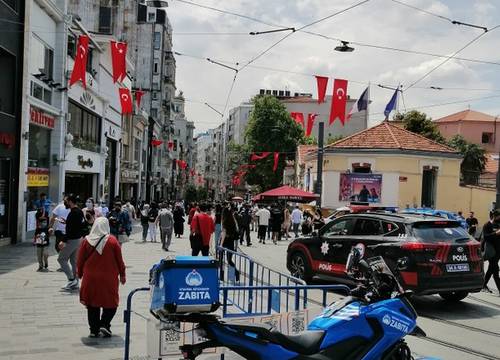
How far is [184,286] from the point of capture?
4410 mm

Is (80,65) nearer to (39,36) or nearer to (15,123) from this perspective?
(39,36)

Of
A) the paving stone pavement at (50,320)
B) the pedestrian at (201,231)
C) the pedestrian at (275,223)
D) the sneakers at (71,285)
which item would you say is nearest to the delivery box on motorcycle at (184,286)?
the paving stone pavement at (50,320)

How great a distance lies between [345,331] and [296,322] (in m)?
1.45

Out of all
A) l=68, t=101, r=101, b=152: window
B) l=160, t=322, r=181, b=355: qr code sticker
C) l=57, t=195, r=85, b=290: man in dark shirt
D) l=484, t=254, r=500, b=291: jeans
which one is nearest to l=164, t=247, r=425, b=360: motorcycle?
l=160, t=322, r=181, b=355: qr code sticker

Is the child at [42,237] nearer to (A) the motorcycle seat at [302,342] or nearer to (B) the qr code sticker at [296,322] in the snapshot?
(B) the qr code sticker at [296,322]

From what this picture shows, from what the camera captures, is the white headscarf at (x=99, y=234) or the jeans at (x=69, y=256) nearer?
the white headscarf at (x=99, y=234)

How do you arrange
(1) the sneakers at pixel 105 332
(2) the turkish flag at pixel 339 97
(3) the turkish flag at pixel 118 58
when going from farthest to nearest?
(2) the turkish flag at pixel 339 97 < (3) the turkish flag at pixel 118 58 < (1) the sneakers at pixel 105 332

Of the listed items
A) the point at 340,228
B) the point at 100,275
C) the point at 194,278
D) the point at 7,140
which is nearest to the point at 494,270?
the point at 340,228

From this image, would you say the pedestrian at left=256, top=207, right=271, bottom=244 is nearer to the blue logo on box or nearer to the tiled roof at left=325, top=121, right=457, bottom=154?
the tiled roof at left=325, top=121, right=457, bottom=154

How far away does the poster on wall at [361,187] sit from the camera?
31953mm

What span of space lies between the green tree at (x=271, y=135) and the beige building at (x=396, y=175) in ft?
79.3

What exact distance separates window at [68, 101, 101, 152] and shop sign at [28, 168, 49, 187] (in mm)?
3305

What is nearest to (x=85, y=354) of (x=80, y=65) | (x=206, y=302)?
(x=206, y=302)

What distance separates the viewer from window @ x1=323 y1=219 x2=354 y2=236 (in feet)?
38.7
